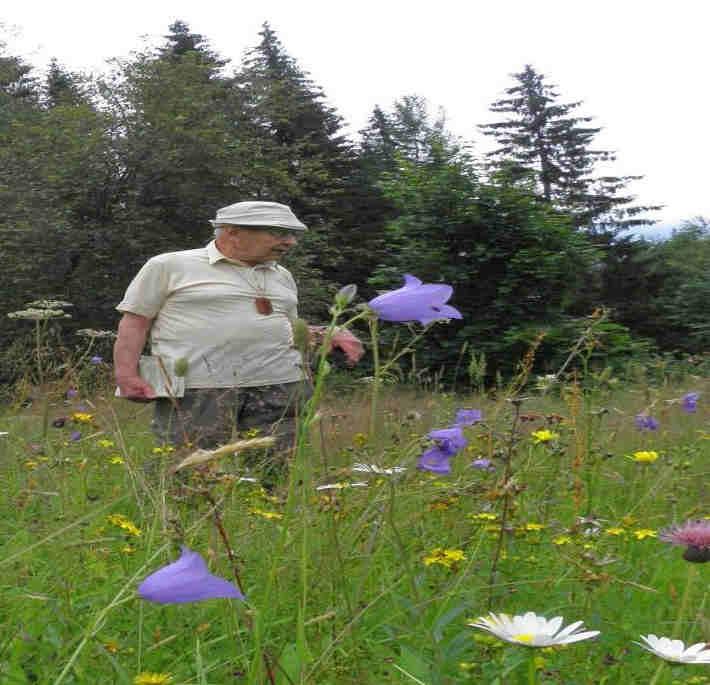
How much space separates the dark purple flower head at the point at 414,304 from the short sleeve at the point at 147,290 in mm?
2322

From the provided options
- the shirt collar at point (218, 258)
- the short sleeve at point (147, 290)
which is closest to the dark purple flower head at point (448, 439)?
the shirt collar at point (218, 258)

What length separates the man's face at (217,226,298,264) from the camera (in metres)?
3.71

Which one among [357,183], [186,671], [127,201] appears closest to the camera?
[186,671]

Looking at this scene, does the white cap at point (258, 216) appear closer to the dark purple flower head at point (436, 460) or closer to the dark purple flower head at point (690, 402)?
the dark purple flower head at point (690, 402)

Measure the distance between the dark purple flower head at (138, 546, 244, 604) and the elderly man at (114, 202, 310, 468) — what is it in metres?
2.58

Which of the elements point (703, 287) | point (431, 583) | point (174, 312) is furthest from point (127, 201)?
point (431, 583)

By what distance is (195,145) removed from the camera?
17078 millimetres

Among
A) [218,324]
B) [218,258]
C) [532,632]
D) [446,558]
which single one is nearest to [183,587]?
[532,632]

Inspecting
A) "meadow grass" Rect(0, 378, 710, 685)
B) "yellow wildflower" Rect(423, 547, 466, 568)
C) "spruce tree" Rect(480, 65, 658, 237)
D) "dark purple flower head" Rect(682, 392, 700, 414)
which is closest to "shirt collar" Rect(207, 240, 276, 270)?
"meadow grass" Rect(0, 378, 710, 685)

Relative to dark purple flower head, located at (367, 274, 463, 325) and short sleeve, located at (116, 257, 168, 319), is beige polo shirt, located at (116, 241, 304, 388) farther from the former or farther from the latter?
dark purple flower head, located at (367, 274, 463, 325)

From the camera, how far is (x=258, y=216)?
3.67 metres

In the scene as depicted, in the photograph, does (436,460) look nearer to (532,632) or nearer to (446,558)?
(446,558)

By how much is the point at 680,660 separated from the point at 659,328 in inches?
854

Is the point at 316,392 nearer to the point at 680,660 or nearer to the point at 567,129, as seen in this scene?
the point at 680,660
